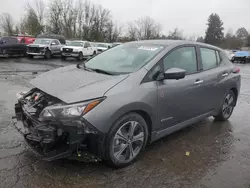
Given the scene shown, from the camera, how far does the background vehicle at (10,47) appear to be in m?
17.5

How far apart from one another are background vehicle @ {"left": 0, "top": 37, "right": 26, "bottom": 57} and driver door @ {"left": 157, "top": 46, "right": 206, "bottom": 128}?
1727cm

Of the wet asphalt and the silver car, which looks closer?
the silver car

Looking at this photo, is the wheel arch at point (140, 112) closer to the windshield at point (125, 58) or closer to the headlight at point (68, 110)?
the headlight at point (68, 110)

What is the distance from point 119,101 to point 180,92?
1.20 metres

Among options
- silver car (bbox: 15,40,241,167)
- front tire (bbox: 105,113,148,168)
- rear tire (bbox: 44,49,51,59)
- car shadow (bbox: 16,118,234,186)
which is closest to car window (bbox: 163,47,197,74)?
silver car (bbox: 15,40,241,167)

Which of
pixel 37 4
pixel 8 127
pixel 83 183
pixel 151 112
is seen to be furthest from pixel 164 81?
pixel 37 4

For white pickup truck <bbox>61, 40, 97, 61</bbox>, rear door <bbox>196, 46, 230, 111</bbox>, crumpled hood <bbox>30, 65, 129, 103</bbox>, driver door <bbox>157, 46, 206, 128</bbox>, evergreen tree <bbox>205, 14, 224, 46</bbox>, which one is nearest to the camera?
crumpled hood <bbox>30, 65, 129, 103</bbox>

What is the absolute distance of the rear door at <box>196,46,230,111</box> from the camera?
4.04 m

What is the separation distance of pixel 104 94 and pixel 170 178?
1325mm

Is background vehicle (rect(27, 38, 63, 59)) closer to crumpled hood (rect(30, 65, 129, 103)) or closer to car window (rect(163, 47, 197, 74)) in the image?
crumpled hood (rect(30, 65, 129, 103))

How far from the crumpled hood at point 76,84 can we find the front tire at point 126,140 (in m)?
0.46

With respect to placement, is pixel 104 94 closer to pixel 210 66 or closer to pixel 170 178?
pixel 170 178

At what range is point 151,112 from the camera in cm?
309

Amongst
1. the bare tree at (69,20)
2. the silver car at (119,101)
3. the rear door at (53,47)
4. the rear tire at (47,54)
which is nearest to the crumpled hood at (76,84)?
the silver car at (119,101)
